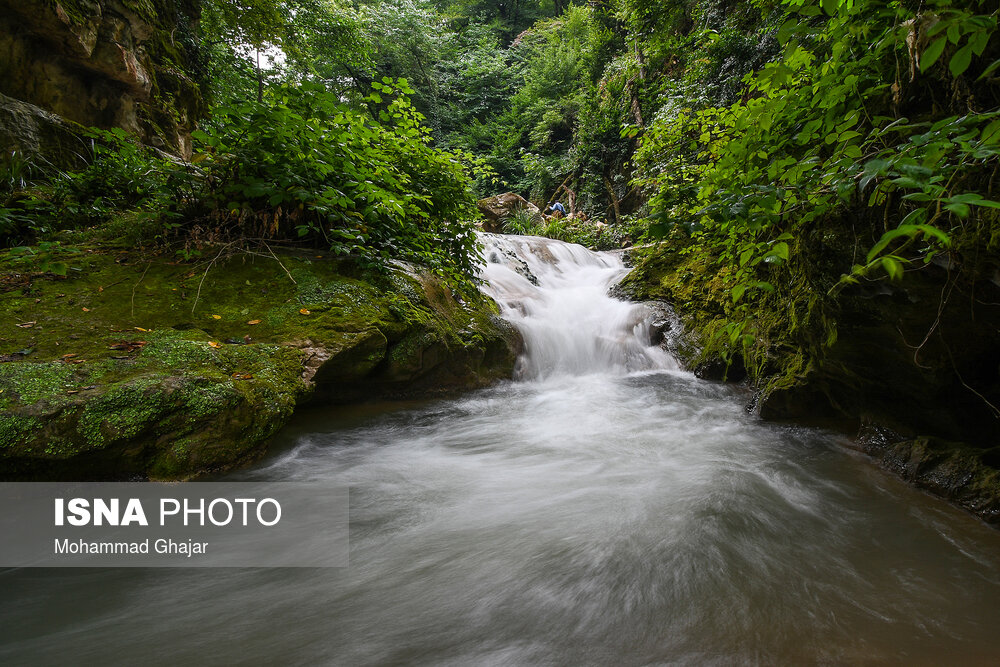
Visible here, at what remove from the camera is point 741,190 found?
1.74 metres

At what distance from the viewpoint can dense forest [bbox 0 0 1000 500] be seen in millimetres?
1660

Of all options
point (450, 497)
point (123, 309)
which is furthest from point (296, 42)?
point (450, 497)

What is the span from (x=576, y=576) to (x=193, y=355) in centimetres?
257

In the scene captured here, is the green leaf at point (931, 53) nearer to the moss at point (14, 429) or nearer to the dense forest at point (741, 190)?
the dense forest at point (741, 190)

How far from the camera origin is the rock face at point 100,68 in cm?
503

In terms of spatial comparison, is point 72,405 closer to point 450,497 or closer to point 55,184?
point 450,497

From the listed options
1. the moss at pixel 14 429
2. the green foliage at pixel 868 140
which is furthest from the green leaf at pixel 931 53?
the moss at pixel 14 429

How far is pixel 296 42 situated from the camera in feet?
34.0

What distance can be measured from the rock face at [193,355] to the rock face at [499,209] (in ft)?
30.6

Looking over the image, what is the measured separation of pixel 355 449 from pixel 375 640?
1.84 meters

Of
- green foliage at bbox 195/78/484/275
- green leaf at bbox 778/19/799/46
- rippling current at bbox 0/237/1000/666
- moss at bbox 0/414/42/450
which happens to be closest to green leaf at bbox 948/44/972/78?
green leaf at bbox 778/19/799/46

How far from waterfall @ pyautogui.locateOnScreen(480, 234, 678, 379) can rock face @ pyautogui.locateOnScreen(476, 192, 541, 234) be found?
4392mm

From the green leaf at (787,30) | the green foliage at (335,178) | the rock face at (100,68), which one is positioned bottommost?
the green leaf at (787,30)

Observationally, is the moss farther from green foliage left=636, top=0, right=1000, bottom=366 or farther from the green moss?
green foliage left=636, top=0, right=1000, bottom=366
